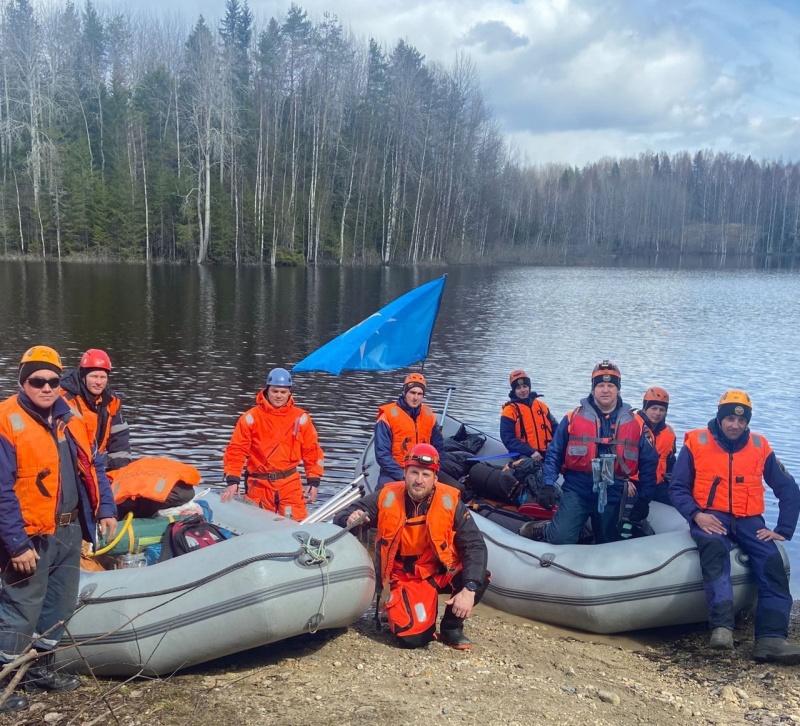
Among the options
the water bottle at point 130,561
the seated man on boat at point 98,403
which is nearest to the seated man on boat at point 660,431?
the water bottle at point 130,561

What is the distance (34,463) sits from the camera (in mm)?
3979

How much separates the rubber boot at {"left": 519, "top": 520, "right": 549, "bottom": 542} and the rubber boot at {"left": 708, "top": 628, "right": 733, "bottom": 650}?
5.81 feet

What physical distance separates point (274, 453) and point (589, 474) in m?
2.68

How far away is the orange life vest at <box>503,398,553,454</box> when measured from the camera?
8.21 metres

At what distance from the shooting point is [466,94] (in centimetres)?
6069

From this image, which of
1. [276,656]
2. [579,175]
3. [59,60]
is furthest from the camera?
[579,175]

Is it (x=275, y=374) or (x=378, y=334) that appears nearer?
(x=275, y=374)

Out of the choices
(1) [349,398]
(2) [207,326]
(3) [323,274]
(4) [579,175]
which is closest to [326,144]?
(3) [323,274]

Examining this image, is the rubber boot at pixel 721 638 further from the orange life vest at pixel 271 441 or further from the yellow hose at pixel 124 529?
the yellow hose at pixel 124 529

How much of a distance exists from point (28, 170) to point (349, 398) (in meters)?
34.1

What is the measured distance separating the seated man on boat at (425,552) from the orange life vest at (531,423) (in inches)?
126

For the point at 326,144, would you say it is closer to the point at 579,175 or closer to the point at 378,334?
the point at 378,334

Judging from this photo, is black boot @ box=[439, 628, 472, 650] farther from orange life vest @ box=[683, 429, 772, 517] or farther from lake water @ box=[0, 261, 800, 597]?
lake water @ box=[0, 261, 800, 597]

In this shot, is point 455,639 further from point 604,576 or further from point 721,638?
point 721,638
